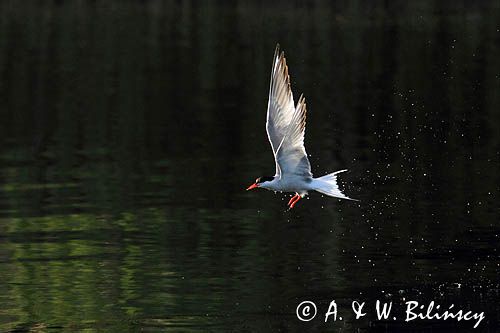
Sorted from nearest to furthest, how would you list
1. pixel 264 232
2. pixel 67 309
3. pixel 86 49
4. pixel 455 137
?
1. pixel 67 309
2. pixel 264 232
3. pixel 455 137
4. pixel 86 49

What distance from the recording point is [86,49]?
52625 millimetres

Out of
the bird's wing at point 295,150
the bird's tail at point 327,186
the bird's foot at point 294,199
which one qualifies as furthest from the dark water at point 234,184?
the bird's wing at point 295,150

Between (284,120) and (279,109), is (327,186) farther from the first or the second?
(279,109)

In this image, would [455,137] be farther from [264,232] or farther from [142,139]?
[264,232]

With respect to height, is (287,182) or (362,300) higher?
(287,182)

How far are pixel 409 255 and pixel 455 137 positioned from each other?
12269mm

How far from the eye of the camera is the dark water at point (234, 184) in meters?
16.9

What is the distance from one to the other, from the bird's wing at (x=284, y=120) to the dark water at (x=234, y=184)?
1670 millimetres

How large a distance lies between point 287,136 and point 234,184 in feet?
29.3

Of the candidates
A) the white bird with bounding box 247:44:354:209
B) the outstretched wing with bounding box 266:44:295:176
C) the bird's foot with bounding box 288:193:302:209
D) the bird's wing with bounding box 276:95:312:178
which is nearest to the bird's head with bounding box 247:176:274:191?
the white bird with bounding box 247:44:354:209

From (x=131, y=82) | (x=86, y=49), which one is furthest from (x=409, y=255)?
(x=86, y=49)

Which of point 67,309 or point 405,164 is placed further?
point 405,164

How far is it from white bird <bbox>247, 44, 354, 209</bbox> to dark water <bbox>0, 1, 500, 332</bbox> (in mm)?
1313

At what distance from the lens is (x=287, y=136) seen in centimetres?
1616
